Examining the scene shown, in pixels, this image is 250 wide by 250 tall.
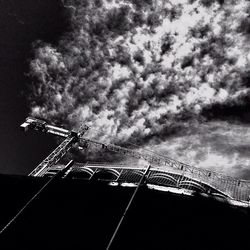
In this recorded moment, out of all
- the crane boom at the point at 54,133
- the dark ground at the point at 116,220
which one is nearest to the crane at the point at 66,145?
the crane boom at the point at 54,133

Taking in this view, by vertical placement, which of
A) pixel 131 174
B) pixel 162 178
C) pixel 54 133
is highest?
pixel 162 178

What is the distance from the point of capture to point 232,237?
29.6 ft

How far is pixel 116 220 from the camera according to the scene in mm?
9938

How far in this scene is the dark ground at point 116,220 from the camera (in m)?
9.08

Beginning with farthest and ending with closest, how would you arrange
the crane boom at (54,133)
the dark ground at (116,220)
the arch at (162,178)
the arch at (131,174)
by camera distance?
the arch at (131,174), the arch at (162,178), the crane boom at (54,133), the dark ground at (116,220)

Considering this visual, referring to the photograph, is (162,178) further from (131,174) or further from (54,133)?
(54,133)

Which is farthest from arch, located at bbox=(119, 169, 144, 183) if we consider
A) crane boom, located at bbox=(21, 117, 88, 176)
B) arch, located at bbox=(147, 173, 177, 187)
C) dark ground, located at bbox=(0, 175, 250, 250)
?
dark ground, located at bbox=(0, 175, 250, 250)

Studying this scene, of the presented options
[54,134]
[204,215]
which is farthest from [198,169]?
[204,215]

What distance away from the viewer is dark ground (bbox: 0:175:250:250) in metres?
9.08

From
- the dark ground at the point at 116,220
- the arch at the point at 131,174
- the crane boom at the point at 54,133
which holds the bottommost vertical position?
the dark ground at the point at 116,220

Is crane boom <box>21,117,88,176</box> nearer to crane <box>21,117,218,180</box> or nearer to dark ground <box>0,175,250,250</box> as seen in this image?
crane <box>21,117,218,180</box>

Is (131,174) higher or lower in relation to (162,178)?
lower

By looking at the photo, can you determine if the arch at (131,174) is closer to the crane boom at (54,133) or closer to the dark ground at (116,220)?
the crane boom at (54,133)

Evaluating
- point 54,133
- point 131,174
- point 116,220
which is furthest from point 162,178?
point 116,220
